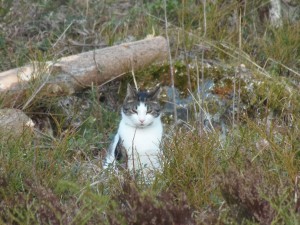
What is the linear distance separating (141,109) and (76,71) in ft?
3.52

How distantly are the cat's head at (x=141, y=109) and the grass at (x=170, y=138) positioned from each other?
179 millimetres

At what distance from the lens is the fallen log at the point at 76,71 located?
5.88 m

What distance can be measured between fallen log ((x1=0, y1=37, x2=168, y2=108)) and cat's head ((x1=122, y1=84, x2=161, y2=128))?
73 cm

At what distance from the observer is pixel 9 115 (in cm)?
536

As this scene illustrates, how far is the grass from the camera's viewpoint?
3.38 meters

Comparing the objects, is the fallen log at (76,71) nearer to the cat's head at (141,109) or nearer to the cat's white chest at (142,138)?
the cat's head at (141,109)

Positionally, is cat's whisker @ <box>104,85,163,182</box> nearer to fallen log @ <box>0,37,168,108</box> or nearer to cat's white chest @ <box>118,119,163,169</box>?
cat's white chest @ <box>118,119,163,169</box>

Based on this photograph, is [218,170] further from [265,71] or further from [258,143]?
[265,71]

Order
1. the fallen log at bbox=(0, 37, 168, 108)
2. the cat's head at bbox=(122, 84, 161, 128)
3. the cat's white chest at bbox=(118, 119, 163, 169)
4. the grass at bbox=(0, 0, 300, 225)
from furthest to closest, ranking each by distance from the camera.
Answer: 1. the fallen log at bbox=(0, 37, 168, 108)
2. the cat's head at bbox=(122, 84, 161, 128)
3. the cat's white chest at bbox=(118, 119, 163, 169)
4. the grass at bbox=(0, 0, 300, 225)

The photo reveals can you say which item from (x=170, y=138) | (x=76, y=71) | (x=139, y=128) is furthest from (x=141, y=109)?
(x=76, y=71)

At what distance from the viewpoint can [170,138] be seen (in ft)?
16.6

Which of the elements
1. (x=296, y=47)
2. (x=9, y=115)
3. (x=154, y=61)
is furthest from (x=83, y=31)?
(x=9, y=115)

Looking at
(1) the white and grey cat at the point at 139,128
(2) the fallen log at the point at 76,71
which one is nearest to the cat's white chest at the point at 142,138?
(1) the white and grey cat at the point at 139,128

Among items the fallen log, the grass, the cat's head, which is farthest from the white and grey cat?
the fallen log
